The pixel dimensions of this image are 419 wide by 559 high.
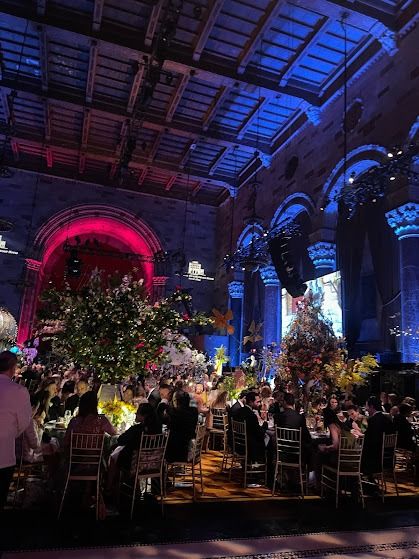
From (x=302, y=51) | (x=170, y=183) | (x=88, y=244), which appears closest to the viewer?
(x=302, y=51)

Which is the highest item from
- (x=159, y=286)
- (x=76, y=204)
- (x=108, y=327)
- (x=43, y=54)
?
(x=43, y=54)

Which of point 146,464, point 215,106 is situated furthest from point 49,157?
point 146,464

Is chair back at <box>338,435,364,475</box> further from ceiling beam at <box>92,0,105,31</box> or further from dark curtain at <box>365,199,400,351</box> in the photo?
ceiling beam at <box>92,0,105,31</box>

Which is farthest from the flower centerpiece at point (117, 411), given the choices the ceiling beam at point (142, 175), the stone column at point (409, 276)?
the ceiling beam at point (142, 175)

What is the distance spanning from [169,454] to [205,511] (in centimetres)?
87

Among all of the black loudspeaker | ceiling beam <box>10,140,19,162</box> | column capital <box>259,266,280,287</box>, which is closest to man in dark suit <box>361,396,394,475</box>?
the black loudspeaker

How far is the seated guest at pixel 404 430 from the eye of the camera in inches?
246

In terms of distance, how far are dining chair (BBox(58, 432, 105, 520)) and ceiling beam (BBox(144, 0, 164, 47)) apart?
321 inches

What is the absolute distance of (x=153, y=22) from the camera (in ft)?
29.6

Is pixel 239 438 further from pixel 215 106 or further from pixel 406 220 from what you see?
pixel 215 106

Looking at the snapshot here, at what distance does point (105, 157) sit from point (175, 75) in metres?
4.95

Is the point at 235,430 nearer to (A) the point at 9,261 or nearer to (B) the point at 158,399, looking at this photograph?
(B) the point at 158,399

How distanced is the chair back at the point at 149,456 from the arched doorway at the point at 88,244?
35.6 ft

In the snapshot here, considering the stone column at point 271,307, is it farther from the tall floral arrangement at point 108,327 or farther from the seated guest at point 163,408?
the tall floral arrangement at point 108,327
